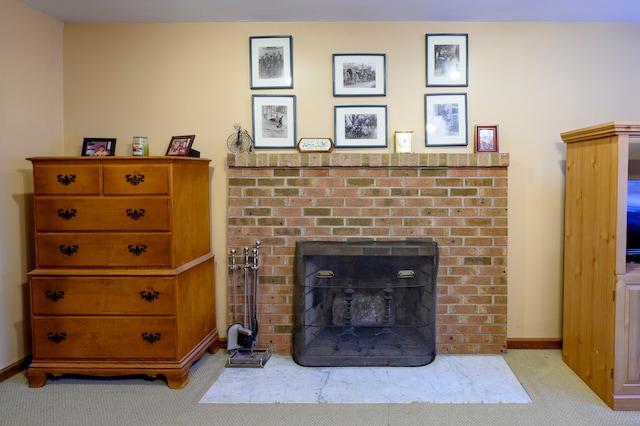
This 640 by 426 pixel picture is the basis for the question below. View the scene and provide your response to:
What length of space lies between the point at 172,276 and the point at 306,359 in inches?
38.3

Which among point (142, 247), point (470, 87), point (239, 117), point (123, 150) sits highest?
point (470, 87)

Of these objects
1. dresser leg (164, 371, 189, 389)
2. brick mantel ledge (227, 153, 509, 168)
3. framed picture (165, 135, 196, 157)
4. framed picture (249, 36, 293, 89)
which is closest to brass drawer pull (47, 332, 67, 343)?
dresser leg (164, 371, 189, 389)

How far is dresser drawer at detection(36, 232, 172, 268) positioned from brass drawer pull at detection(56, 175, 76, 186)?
0.95 ft

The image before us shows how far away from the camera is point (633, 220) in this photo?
2.46 metres

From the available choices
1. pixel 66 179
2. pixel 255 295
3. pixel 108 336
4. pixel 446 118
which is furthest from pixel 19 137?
pixel 446 118

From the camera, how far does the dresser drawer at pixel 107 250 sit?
2.44m

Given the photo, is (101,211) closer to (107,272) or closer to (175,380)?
(107,272)

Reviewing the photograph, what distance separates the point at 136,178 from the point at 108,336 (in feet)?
2.95

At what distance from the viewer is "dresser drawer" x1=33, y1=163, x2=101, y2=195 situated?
2.41m

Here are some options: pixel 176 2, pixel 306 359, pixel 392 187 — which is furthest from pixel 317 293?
pixel 176 2

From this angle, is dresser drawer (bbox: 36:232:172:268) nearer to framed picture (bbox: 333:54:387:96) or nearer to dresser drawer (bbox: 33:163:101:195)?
dresser drawer (bbox: 33:163:101:195)

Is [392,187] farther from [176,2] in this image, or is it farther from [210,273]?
[176,2]

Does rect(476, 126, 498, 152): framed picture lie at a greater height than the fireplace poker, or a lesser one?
greater

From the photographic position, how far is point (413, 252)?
2.76 meters
